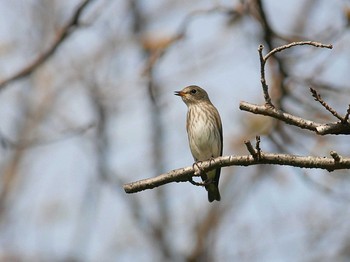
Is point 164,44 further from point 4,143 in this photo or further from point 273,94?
point 4,143

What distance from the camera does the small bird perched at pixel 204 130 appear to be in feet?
27.2

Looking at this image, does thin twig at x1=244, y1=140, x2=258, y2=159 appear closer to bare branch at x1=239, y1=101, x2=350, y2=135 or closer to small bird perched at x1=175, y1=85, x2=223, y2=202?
bare branch at x1=239, y1=101, x2=350, y2=135

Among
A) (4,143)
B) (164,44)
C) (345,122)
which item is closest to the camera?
(345,122)

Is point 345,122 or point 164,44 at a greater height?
point 164,44

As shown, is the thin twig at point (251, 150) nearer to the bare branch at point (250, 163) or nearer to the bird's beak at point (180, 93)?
the bare branch at point (250, 163)

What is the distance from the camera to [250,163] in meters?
4.44

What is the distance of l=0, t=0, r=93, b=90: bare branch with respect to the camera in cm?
728

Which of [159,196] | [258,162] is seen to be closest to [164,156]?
[159,196]

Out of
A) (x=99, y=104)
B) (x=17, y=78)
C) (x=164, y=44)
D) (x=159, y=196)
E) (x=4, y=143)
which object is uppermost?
(x=99, y=104)

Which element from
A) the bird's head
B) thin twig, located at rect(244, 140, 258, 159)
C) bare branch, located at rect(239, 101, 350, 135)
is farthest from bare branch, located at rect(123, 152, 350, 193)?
the bird's head

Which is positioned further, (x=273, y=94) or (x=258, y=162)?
(x=273, y=94)

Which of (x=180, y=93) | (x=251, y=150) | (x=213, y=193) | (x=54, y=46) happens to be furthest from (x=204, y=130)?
(x=251, y=150)

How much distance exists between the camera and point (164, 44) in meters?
8.13

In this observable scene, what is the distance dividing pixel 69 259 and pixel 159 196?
6.81 feet
